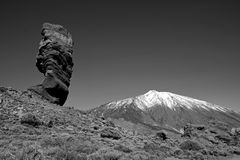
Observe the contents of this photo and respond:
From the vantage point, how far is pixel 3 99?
23125mm

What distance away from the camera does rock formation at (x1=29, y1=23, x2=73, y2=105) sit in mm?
30391

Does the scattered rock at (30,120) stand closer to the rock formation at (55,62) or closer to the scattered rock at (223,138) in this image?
the rock formation at (55,62)

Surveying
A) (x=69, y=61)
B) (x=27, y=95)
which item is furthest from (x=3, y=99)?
(x=69, y=61)

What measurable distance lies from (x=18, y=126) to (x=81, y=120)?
28.4 feet

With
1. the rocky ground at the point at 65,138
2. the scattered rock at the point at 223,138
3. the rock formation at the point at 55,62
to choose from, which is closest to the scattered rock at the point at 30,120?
the rocky ground at the point at 65,138

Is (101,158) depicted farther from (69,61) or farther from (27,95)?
(69,61)

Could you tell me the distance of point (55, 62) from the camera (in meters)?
32.3

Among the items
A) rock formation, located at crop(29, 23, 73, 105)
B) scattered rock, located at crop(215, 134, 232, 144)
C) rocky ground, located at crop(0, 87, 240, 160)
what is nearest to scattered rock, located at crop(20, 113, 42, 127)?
rocky ground, located at crop(0, 87, 240, 160)

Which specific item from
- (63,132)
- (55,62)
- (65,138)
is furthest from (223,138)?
(55,62)

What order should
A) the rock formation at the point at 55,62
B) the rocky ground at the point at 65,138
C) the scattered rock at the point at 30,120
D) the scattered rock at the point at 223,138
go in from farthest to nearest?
the scattered rock at the point at 223,138 → the rock formation at the point at 55,62 → the scattered rock at the point at 30,120 → the rocky ground at the point at 65,138

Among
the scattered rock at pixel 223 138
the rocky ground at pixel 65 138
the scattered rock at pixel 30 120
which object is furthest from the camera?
the scattered rock at pixel 223 138

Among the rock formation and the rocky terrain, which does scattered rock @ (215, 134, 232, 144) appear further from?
the rock formation

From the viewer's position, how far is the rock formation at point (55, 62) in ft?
99.7

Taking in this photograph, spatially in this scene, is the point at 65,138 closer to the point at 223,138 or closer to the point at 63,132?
the point at 63,132
